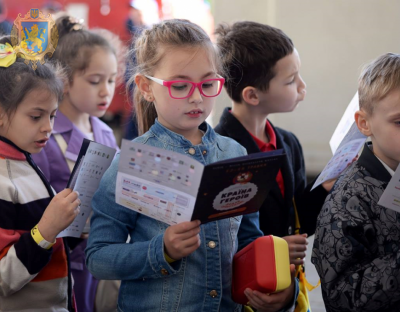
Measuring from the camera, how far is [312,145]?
21.9ft

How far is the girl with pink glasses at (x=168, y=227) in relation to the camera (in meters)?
1.65

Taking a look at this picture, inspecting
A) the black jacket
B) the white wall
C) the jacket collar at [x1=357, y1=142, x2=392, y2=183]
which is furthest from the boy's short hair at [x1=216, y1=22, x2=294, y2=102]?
the white wall

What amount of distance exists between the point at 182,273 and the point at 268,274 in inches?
9.9

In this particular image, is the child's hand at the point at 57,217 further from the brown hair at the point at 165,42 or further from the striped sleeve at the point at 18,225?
the brown hair at the point at 165,42

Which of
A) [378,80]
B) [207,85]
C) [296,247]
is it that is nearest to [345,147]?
[378,80]

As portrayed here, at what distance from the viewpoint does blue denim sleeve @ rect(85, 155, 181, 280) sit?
5.28 ft

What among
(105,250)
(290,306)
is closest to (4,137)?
(105,250)

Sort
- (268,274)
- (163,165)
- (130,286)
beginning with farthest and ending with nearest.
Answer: (130,286)
(268,274)
(163,165)

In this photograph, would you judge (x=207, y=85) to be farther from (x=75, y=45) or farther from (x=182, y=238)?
(x=75, y=45)

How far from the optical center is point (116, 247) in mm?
1659

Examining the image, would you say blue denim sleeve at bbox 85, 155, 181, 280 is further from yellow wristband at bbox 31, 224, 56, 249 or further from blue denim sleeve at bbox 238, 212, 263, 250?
blue denim sleeve at bbox 238, 212, 263, 250

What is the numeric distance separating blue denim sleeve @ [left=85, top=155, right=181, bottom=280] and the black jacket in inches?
25.4

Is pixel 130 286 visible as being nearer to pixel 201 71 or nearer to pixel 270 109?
pixel 201 71

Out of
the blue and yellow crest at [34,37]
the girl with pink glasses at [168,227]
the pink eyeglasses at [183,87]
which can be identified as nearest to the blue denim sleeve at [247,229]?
the girl with pink glasses at [168,227]
